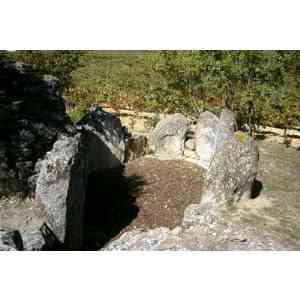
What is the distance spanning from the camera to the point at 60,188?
8000 millimetres

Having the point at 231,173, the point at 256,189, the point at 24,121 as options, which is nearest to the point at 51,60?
the point at 24,121

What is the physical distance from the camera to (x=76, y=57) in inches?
427

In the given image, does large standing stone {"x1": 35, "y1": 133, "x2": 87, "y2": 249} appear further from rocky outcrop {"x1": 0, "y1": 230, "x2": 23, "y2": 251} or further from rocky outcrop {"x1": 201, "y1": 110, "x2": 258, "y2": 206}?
rocky outcrop {"x1": 201, "y1": 110, "x2": 258, "y2": 206}

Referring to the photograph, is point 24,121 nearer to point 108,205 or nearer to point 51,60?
point 108,205

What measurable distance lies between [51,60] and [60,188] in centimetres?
396

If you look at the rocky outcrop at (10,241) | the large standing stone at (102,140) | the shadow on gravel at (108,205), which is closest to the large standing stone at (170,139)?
the large standing stone at (102,140)

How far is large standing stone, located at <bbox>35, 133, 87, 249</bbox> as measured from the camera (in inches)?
315

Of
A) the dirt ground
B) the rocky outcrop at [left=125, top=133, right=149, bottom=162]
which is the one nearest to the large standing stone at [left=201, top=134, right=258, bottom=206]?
the dirt ground

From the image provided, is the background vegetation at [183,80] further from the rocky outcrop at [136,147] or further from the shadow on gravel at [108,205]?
the shadow on gravel at [108,205]

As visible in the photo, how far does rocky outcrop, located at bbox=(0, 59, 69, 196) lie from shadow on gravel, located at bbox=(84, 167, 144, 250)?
1.32 meters

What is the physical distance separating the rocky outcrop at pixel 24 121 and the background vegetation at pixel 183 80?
499mm

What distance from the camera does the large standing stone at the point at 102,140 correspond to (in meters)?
11.3

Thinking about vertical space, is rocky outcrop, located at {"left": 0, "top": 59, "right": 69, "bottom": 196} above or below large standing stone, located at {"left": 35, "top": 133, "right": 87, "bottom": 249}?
above
